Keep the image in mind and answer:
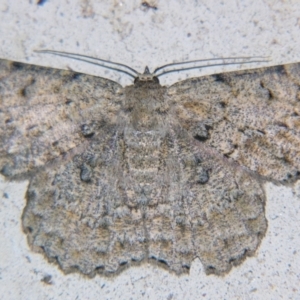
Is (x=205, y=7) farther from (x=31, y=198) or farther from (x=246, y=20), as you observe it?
(x=31, y=198)

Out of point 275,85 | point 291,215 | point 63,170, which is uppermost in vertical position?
point 275,85

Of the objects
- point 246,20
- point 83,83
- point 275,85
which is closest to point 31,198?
point 83,83

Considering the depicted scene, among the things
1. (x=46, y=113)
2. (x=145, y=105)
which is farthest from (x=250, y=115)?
(x=46, y=113)

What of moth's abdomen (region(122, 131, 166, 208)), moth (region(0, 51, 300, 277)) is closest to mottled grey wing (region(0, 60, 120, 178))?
moth (region(0, 51, 300, 277))

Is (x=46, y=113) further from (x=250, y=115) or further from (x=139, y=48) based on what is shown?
(x=250, y=115)

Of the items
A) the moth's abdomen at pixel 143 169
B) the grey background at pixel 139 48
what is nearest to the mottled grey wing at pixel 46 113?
the moth's abdomen at pixel 143 169

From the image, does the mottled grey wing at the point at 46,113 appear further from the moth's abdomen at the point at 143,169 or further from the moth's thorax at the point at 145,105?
the moth's abdomen at the point at 143,169

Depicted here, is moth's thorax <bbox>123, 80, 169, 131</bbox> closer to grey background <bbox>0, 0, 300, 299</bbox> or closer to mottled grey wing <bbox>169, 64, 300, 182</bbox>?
mottled grey wing <bbox>169, 64, 300, 182</bbox>
